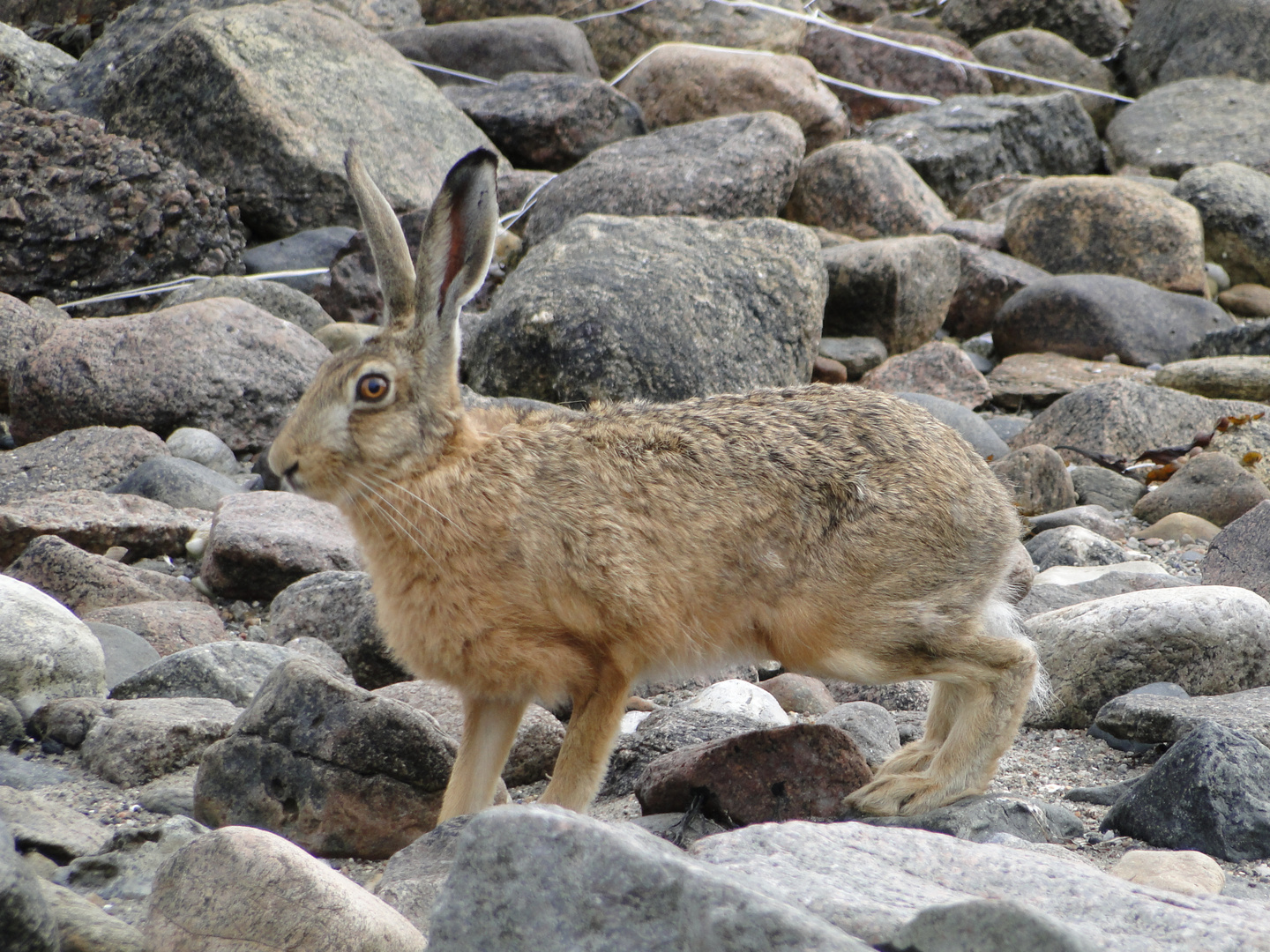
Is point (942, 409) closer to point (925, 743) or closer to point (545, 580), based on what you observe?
point (925, 743)

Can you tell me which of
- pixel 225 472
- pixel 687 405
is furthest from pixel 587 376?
pixel 687 405

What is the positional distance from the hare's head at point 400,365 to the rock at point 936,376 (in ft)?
23.7

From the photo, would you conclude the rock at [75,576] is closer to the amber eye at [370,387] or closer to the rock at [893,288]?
the amber eye at [370,387]

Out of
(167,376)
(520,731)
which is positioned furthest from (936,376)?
(520,731)

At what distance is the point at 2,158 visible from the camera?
11.4 meters

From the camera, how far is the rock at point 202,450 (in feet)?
30.1

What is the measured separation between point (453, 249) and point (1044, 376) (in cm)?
870

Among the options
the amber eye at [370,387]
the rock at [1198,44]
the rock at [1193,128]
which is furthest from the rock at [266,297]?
the rock at [1198,44]

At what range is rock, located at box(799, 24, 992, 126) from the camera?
66.1ft

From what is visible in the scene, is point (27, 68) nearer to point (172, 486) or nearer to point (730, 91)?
point (172, 486)

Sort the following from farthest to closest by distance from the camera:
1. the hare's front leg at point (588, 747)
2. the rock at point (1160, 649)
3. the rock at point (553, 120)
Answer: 1. the rock at point (553, 120)
2. the rock at point (1160, 649)
3. the hare's front leg at point (588, 747)

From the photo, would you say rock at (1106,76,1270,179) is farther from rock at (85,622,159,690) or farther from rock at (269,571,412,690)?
rock at (85,622,159,690)

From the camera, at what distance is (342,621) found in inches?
259

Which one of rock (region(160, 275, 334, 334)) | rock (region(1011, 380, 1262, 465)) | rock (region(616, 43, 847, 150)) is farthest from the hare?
rock (region(616, 43, 847, 150))
